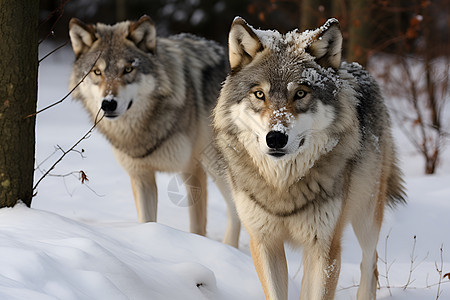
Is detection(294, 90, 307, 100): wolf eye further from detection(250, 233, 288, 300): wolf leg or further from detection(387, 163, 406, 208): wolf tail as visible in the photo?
detection(387, 163, 406, 208): wolf tail

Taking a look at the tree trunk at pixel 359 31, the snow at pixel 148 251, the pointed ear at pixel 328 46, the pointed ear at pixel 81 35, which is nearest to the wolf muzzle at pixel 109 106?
the snow at pixel 148 251

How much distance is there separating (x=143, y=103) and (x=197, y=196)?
100 cm

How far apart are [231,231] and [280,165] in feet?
7.73

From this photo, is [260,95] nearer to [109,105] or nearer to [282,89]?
[282,89]

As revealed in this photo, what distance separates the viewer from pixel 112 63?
4.51 m

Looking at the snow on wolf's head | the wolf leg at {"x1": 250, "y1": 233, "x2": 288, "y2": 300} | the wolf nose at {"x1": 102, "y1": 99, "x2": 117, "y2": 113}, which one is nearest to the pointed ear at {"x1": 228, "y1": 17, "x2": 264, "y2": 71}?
the snow on wolf's head

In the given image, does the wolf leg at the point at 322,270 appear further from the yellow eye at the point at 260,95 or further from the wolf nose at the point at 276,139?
the yellow eye at the point at 260,95

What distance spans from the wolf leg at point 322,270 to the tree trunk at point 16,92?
1.74 meters

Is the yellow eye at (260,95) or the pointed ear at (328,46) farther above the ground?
the pointed ear at (328,46)

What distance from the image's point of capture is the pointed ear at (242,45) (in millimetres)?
3002

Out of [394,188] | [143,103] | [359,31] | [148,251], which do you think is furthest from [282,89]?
[359,31]

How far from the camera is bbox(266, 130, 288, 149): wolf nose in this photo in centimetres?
265

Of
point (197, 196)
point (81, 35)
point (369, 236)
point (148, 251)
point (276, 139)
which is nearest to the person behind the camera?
point (276, 139)

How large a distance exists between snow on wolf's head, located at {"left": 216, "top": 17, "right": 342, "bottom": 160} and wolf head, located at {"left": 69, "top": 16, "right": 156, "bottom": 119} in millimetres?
1582
